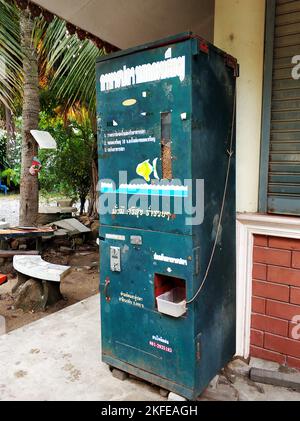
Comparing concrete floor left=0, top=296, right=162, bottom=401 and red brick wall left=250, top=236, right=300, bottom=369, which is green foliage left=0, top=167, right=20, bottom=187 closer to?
concrete floor left=0, top=296, right=162, bottom=401

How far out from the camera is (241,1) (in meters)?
2.46

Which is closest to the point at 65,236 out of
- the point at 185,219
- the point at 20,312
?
the point at 20,312

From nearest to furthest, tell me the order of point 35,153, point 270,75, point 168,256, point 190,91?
point 190,91 < point 168,256 < point 270,75 < point 35,153

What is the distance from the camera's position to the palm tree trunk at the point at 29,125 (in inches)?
231

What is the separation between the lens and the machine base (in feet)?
6.82

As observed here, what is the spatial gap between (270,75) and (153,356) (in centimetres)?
206

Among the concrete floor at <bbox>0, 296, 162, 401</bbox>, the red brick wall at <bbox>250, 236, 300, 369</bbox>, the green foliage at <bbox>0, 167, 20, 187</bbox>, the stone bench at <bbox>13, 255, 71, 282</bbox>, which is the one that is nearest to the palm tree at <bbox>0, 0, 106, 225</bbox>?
the stone bench at <bbox>13, 255, 71, 282</bbox>

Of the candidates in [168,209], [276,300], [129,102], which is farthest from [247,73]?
[276,300]

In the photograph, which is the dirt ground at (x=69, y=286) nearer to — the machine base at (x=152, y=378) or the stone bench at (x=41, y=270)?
the stone bench at (x=41, y=270)

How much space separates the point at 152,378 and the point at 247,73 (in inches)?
87.1

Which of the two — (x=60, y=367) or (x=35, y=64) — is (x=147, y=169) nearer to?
(x=60, y=367)

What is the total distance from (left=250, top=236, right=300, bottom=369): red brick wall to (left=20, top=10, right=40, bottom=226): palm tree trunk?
4847 millimetres

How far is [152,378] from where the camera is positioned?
2.22 metres
